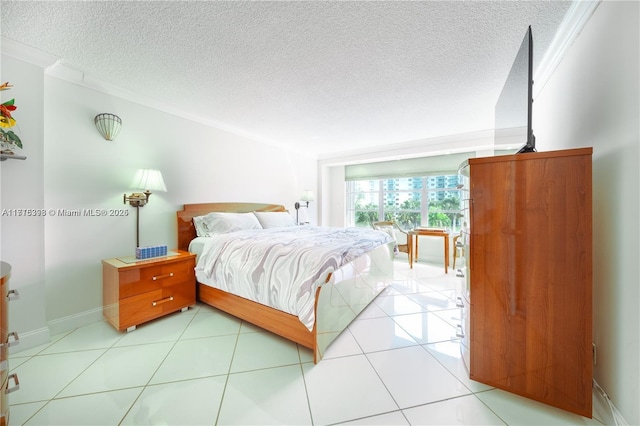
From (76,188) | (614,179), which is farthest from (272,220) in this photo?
(614,179)

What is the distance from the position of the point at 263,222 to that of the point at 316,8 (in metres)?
2.66

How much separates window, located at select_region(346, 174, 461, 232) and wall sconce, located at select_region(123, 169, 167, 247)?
4258 mm

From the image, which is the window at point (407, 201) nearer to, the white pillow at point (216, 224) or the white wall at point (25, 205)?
the white pillow at point (216, 224)

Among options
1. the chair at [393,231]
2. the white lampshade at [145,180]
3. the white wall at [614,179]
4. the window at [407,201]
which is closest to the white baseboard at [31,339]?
the white lampshade at [145,180]

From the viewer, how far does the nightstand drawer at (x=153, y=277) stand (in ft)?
6.45

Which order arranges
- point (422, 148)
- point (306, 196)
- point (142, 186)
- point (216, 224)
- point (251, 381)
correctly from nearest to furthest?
point (251, 381) < point (142, 186) < point (216, 224) < point (422, 148) < point (306, 196)

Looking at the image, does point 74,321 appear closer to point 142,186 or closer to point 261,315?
point 142,186

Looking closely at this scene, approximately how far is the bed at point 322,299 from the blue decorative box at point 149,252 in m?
0.37

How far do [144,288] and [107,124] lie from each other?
5.36 ft

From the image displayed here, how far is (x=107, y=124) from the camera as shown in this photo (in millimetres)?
2252

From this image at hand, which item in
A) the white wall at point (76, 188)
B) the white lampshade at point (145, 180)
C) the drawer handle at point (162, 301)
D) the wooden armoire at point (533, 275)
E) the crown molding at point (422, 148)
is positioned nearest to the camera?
the wooden armoire at point (533, 275)

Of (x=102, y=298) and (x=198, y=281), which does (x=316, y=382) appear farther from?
(x=102, y=298)

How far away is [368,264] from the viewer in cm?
239

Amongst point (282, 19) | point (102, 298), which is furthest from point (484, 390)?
point (102, 298)
